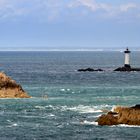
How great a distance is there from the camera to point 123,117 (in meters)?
75.3

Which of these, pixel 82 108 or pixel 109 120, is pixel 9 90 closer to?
pixel 82 108

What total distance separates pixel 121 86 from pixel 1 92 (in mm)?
35119

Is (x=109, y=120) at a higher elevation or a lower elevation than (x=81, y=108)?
higher

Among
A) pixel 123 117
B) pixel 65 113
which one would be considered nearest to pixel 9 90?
pixel 65 113

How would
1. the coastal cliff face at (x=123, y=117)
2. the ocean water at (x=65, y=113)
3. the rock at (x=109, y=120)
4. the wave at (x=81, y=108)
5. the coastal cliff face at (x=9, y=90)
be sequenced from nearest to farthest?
the ocean water at (x=65, y=113) → the coastal cliff face at (x=123, y=117) → the rock at (x=109, y=120) → the wave at (x=81, y=108) → the coastal cliff face at (x=9, y=90)

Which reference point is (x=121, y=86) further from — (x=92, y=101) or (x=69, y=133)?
(x=69, y=133)

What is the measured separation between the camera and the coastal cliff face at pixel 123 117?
74750 millimetres

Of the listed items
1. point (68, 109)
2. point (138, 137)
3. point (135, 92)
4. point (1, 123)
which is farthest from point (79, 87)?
point (138, 137)

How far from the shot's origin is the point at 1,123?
3063 inches

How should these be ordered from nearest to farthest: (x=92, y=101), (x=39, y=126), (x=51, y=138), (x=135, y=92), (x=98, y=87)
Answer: (x=51, y=138)
(x=39, y=126)
(x=92, y=101)
(x=135, y=92)
(x=98, y=87)

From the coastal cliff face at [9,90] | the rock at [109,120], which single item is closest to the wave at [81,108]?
the rock at [109,120]

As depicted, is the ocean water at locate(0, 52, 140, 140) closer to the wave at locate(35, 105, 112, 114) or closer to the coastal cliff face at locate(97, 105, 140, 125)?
the wave at locate(35, 105, 112, 114)

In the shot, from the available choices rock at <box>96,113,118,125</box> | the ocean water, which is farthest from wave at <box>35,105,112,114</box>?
rock at <box>96,113,118,125</box>

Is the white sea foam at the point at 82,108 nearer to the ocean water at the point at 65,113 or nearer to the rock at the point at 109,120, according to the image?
the ocean water at the point at 65,113
